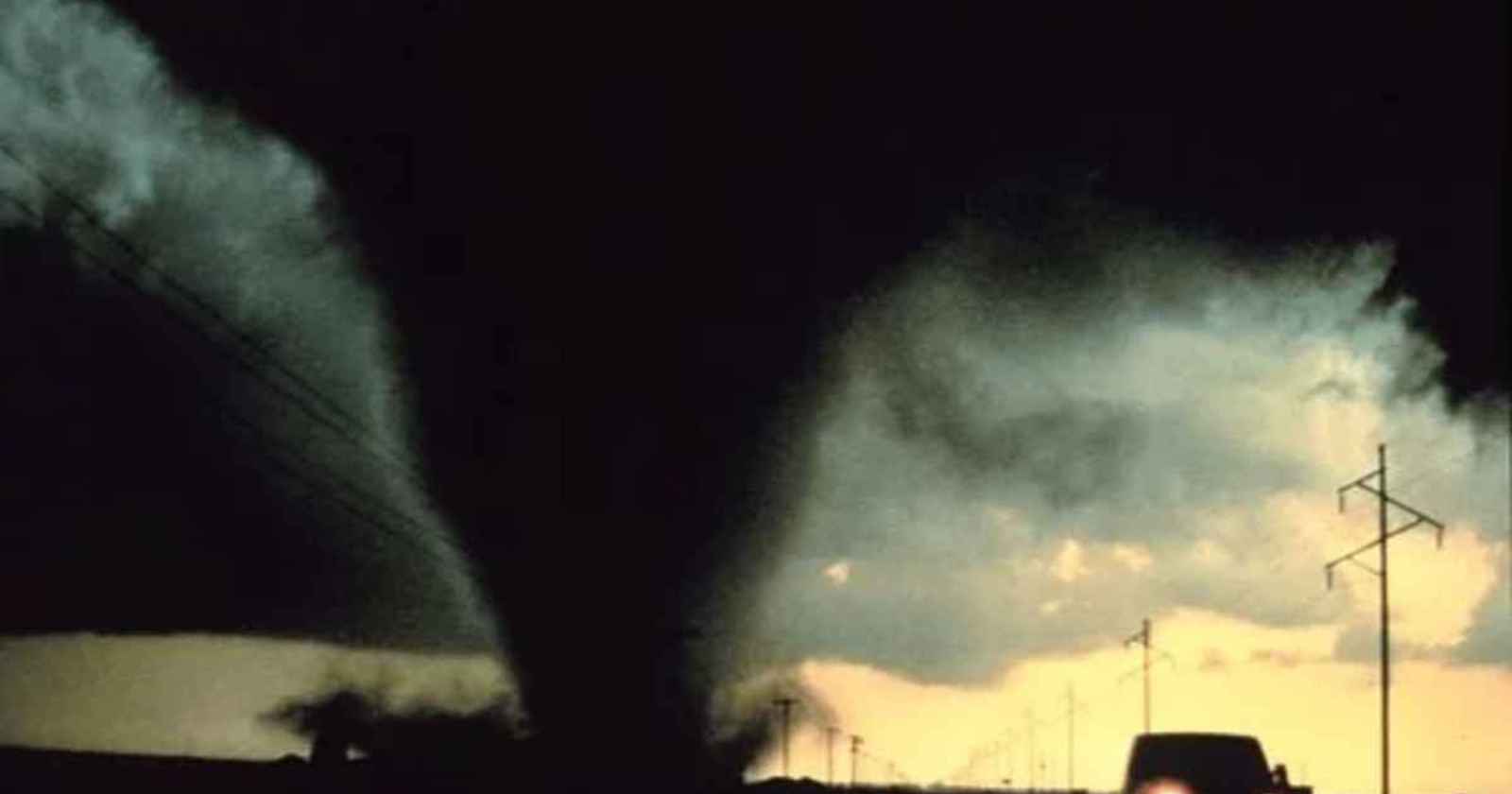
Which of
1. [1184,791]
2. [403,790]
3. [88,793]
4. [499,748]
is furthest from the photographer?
[499,748]

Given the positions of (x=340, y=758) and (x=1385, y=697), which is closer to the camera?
(x=1385, y=697)

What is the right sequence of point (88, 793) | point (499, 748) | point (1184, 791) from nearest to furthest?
point (1184, 791) < point (88, 793) < point (499, 748)

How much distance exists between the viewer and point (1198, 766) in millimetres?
29281

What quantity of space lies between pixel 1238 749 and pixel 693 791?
34.4m

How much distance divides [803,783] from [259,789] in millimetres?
40240

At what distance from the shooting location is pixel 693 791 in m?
62.4

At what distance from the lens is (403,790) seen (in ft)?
197

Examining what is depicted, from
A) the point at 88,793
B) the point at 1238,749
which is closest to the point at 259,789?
the point at 88,793

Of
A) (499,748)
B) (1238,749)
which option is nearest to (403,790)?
(1238,749)

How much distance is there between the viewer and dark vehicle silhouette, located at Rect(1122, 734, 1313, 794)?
2902cm

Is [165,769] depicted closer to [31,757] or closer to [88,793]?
[31,757]

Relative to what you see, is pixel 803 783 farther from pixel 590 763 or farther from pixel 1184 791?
pixel 1184 791

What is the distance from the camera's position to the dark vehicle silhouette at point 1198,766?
2902 centimetres

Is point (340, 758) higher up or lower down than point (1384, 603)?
lower down
